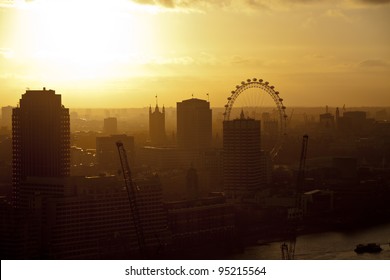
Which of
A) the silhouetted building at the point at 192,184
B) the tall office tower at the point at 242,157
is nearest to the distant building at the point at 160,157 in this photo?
the tall office tower at the point at 242,157

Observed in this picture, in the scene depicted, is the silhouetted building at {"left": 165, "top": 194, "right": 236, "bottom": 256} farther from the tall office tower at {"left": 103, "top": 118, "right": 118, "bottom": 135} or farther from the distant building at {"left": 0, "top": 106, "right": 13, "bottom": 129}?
the tall office tower at {"left": 103, "top": 118, "right": 118, "bottom": 135}

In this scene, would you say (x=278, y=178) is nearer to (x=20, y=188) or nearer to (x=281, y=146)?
(x=281, y=146)

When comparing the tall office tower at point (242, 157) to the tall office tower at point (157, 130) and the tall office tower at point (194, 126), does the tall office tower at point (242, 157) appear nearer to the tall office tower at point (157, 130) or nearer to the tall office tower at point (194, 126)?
the tall office tower at point (194, 126)

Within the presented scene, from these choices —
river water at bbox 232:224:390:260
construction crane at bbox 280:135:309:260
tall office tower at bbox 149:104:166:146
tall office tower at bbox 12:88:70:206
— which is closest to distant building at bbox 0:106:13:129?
tall office tower at bbox 12:88:70:206

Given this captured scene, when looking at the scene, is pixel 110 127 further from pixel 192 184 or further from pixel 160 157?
pixel 192 184

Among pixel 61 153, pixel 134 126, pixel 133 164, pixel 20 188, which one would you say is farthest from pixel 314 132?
pixel 20 188

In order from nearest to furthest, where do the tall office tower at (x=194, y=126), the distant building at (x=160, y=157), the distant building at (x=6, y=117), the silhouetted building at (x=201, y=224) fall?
the silhouetted building at (x=201, y=224) < the distant building at (x=6, y=117) < the distant building at (x=160, y=157) < the tall office tower at (x=194, y=126)

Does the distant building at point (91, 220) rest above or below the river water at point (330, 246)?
above
